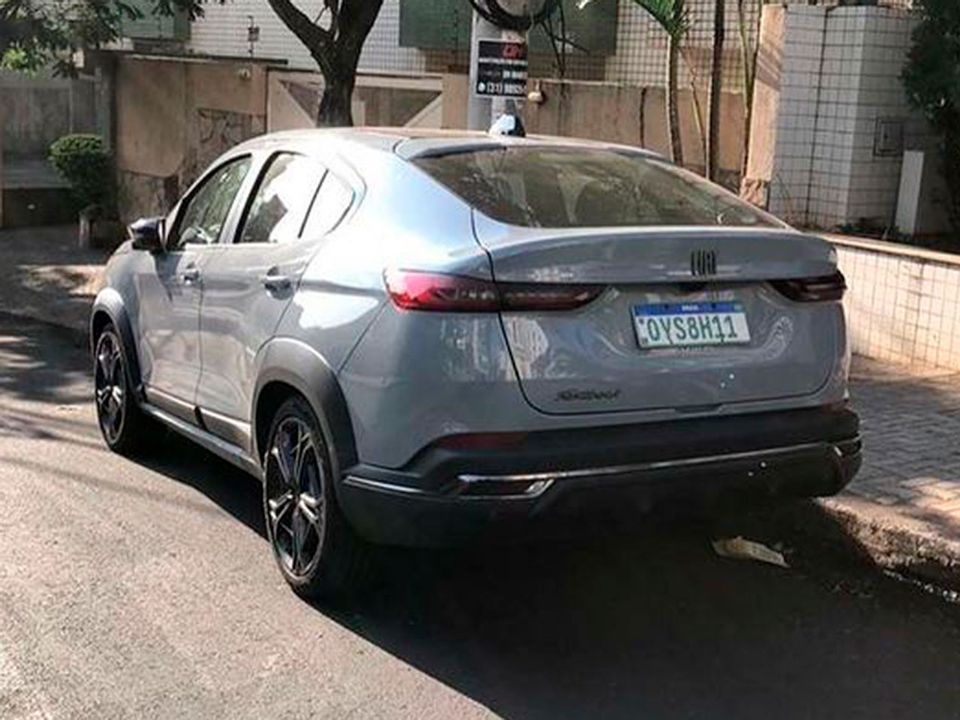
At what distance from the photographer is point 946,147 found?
→ 9078 mm

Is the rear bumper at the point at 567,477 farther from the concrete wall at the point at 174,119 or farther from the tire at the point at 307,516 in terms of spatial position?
the concrete wall at the point at 174,119

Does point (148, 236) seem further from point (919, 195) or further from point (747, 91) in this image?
point (919, 195)

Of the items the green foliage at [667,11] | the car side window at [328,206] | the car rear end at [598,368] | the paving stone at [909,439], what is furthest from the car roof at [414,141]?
the green foliage at [667,11]

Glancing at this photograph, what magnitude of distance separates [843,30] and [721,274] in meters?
5.37

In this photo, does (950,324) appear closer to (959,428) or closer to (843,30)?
(959,428)

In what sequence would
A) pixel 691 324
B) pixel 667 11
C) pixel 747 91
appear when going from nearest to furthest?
pixel 691 324 < pixel 667 11 < pixel 747 91

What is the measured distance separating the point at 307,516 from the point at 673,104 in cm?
569

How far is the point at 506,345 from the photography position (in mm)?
4008

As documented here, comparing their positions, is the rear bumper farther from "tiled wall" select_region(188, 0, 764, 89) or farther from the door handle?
"tiled wall" select_region(188, 0, 764, 89)

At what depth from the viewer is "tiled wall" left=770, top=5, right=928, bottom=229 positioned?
29.3 feet

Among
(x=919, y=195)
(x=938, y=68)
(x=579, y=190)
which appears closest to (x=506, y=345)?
→ (x=579, y=190)

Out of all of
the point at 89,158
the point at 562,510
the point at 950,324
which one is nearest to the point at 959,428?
the point at 950,324

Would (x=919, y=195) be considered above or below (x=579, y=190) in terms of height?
below

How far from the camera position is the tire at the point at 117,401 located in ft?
21.4
